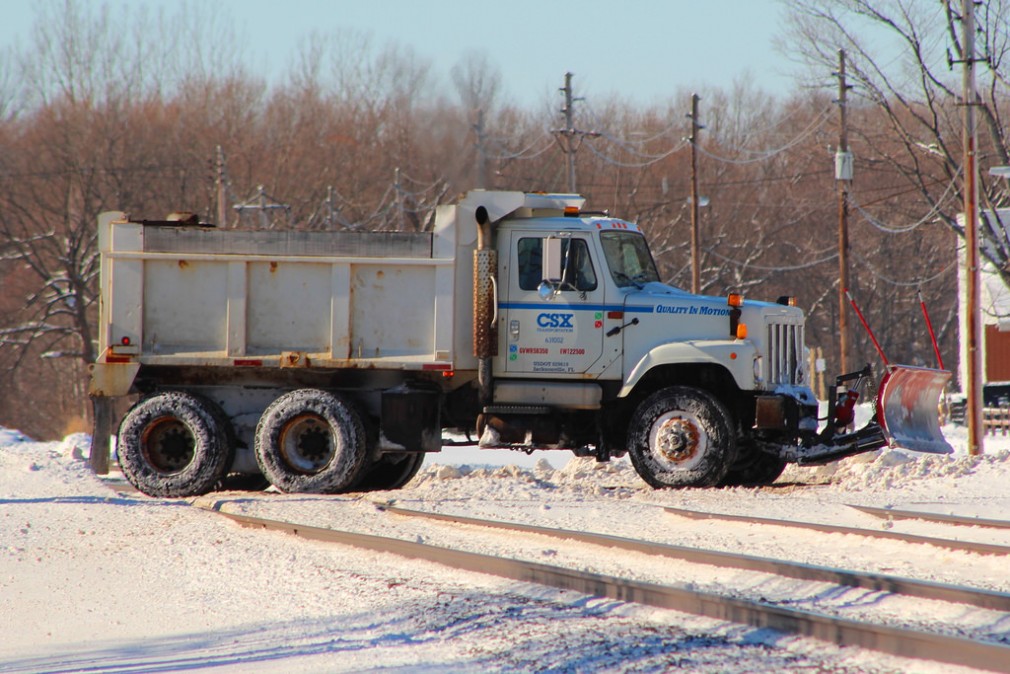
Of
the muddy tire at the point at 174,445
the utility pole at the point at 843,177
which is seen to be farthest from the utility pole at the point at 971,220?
the muddy tire at the point at 174,445

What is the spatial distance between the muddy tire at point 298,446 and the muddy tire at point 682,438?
288 centimetres

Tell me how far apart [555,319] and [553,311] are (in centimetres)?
9

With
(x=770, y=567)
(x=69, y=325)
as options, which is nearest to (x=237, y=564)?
(x=770, y=567)

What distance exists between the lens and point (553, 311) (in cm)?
1333

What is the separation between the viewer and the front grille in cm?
1330

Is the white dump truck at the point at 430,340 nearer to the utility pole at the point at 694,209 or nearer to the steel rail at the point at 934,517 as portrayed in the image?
the steel rail at the point at 934,517

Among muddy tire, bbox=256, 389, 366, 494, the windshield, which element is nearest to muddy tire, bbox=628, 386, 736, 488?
the windshield

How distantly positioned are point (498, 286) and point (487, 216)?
730mm

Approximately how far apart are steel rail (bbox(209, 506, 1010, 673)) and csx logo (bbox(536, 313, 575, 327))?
421cm

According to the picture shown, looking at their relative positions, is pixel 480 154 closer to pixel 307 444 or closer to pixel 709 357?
pixel 307 444

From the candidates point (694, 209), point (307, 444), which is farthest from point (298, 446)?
point (694, 209)

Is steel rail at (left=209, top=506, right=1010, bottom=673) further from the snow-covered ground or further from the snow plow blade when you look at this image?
the snow plow blade

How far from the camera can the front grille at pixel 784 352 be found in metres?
13.3

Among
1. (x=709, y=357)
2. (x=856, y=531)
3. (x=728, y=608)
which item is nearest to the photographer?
(x=728, y=608)
